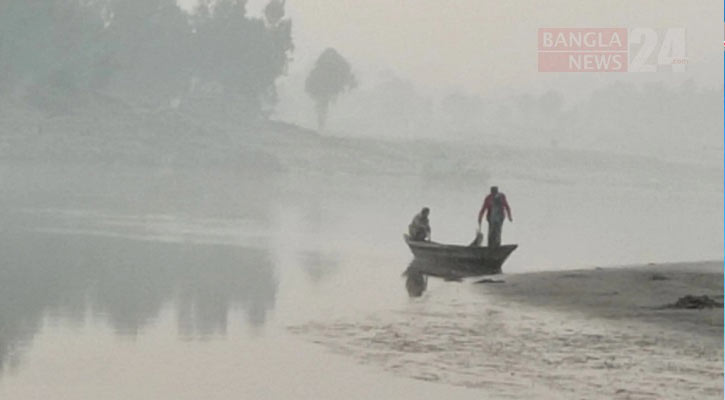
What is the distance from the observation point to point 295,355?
74.6ft

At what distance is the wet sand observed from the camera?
19.9 meters

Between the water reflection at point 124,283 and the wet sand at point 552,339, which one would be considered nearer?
the wet sand at point 552,339

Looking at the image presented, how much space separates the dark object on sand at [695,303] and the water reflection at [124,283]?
8.26 m

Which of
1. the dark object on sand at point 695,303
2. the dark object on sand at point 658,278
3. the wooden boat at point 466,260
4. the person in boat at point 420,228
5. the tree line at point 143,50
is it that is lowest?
the dark object on sand at point 695,303

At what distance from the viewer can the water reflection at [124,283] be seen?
27.5 meters

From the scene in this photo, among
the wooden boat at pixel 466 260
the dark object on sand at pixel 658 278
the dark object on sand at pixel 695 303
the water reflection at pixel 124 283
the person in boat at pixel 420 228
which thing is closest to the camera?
the water reflection at pixel 124 283

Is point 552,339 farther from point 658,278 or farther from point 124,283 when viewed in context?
point 124,283

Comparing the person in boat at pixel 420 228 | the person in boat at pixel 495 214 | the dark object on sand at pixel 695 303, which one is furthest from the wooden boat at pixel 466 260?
the dark object on sand at pixel 695 303

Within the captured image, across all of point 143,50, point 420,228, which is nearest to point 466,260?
point 420,228

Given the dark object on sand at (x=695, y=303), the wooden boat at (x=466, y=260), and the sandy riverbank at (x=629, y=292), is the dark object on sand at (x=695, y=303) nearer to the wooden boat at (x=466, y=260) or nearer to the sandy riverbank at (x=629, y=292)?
the sandy riverbank at (x=629, y=292)

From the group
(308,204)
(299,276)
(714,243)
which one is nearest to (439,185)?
(308,204)

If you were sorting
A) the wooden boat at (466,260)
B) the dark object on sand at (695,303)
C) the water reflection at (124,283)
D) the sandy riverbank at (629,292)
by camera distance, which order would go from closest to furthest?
the sandy riverbank at (629,292) → the water reflection at (124,283) → the dark object on sand at (695,303) → the wooden boat at (466,260)

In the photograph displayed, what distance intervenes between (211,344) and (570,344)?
5.95 meters

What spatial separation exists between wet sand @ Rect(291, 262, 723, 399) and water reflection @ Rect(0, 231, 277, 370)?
3402 mm
